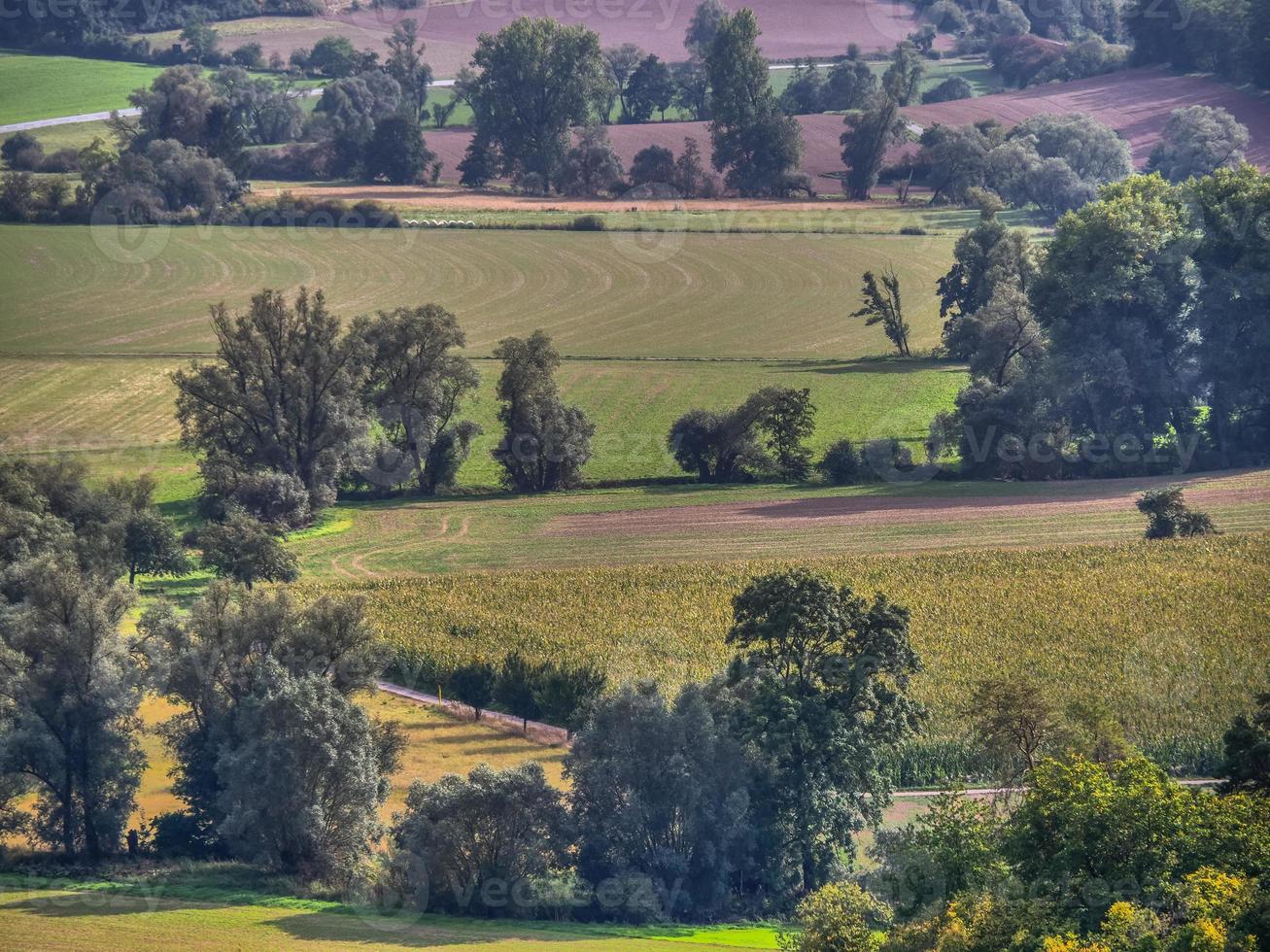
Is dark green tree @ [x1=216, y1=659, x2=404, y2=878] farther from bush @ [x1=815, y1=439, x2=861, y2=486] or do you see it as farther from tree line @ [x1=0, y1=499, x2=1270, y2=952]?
bush @ [x1=815, y1=439, x2=861, y2=486]

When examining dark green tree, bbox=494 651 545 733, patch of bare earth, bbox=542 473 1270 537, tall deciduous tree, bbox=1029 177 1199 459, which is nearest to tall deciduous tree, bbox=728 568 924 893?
dark green tree, bbox=494 651 545 733

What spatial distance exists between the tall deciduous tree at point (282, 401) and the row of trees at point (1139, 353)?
26.2m

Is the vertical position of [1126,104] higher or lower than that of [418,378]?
higher

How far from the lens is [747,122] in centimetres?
15012

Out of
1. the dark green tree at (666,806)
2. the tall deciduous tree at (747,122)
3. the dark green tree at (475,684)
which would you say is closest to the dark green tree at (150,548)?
the dark green tree at (475,684)

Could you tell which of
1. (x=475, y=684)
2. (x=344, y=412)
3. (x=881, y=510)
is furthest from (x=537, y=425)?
(x=475, y=684)

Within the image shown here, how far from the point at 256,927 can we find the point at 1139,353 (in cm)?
5458

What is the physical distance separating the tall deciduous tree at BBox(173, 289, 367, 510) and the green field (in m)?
34.1

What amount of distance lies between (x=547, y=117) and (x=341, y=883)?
399ft

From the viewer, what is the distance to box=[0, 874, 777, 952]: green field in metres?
34.3

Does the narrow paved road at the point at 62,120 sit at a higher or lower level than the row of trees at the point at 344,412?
higher

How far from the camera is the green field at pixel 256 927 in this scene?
34.3 m

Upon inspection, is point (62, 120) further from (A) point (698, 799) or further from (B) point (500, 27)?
(A) point (698, 799)

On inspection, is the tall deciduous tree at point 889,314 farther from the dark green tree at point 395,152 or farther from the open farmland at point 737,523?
the dark green tree at point 395,152
